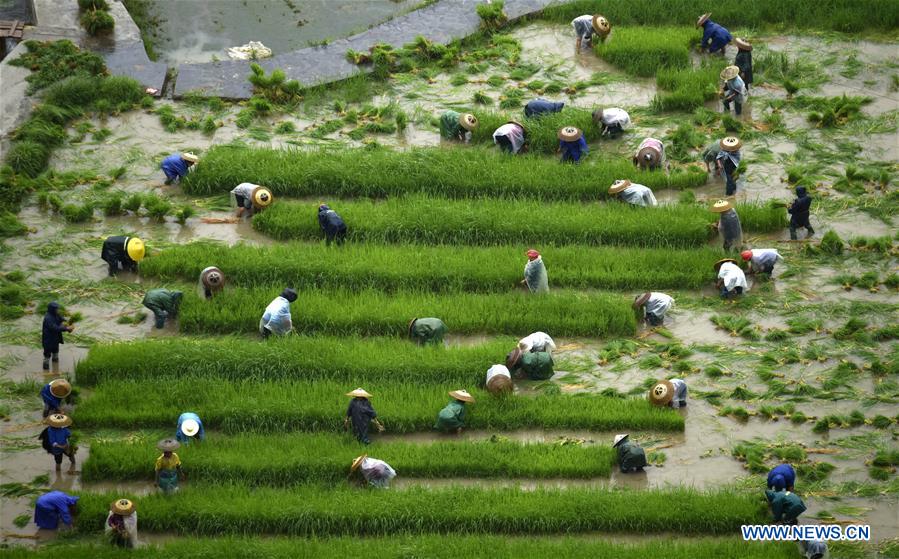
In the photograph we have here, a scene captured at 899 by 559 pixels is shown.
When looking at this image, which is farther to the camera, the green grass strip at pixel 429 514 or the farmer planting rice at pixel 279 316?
the farmer planting rice at pixel 279 316

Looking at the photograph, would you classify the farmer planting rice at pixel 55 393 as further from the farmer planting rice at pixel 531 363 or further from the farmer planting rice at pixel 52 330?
the farmer planting rice at pixel 531 363

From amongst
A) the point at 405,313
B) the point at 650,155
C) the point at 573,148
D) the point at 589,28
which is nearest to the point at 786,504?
the point at 405,313

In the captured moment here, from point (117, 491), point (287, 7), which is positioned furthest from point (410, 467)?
point (287, 7)

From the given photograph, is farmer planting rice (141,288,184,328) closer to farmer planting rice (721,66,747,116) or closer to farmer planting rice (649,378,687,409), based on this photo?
farmer planting rice (649,378,687,409)

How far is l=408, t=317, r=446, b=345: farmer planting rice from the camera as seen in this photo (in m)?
20.9

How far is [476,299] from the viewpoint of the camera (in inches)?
852

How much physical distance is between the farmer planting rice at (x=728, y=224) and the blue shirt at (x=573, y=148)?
7.91ft

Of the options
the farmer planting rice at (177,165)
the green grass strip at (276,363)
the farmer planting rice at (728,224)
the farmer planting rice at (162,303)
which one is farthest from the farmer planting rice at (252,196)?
the farmer planting rice at (728,224)

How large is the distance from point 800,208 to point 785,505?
18.3ft

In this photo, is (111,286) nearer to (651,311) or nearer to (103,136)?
(103,136)

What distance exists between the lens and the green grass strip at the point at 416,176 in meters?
23.5

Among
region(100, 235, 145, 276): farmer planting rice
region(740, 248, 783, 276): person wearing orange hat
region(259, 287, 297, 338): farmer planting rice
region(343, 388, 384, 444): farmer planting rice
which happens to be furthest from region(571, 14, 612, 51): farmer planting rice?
region(343, 388, 384, 444): farmer planting rice

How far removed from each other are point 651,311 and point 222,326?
5.63 meters

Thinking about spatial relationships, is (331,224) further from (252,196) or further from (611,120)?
(611,120)
